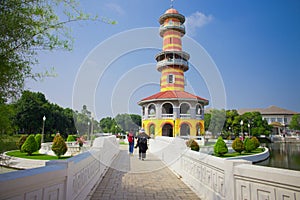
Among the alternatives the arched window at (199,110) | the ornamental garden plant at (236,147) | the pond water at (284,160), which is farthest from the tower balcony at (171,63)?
the pond water at (284,160)

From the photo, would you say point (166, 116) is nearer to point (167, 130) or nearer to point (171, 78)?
point (167, 130)

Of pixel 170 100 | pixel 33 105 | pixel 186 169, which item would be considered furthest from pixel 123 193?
pixel 33 105

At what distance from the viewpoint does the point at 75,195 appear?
3.60 m

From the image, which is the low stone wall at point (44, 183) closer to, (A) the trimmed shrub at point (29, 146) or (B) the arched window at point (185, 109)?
(A) the trimmed shrub at point (29, 146)

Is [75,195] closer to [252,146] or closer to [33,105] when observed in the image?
[252,146]

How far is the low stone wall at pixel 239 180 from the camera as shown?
2287 millimetres

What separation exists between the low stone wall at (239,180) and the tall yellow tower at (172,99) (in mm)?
20164

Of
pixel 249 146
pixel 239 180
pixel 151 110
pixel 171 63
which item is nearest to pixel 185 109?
pixel 151 110

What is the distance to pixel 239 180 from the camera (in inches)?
118

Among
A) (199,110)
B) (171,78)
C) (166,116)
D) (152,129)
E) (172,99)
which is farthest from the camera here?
(171,78)

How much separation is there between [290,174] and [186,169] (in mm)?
4036

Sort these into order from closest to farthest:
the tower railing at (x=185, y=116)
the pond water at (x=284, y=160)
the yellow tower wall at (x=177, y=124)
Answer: the pond water at (x=284, y=160)
the yellow tower wall at (x=177, y=124)
the tower railing at (x=185, y=116)

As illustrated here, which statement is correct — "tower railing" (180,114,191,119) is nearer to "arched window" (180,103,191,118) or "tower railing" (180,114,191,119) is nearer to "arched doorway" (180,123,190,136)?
"arched window" (180,103,191,118)

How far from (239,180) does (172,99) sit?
22.5 meters
